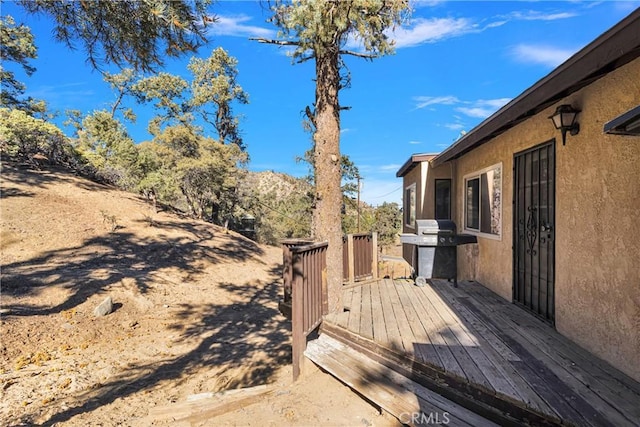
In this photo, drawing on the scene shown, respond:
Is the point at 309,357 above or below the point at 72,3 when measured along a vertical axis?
below

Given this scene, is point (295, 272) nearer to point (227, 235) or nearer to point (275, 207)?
point (227, 235)

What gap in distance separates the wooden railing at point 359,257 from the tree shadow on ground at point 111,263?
4.77m

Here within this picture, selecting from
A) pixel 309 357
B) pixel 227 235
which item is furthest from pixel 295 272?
pixel 227 235

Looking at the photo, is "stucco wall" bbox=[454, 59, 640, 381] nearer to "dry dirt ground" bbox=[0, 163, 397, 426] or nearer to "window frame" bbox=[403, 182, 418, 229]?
"dry dirt ground" bbox=[0, 163, 397, 426]

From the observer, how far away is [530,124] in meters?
4.13

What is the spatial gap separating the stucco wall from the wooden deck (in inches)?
9.7

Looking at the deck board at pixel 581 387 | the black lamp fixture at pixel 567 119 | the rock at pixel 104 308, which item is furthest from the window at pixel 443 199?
the rock at pixel 104 308

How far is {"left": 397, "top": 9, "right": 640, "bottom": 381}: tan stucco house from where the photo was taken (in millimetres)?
2461

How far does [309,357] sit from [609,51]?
3.49m

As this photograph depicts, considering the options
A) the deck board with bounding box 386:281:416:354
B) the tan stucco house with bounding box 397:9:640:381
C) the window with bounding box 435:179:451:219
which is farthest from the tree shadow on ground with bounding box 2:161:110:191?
the tan stucco house with bounding box 397:9:640:381

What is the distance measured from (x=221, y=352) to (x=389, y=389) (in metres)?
3.45

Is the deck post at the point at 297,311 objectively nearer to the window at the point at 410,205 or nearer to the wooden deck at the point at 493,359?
the wooden deck at the point at 493,359

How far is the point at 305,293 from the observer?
144 inches

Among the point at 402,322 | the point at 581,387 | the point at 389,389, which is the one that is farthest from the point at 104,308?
the point at 581,387
